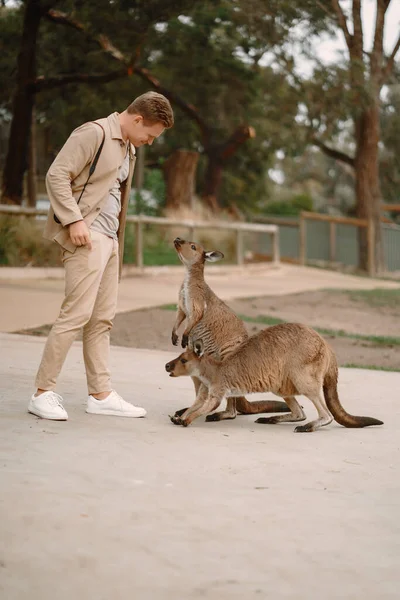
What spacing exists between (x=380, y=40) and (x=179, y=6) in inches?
362

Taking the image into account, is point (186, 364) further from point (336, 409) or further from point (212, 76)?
point (212, 76)

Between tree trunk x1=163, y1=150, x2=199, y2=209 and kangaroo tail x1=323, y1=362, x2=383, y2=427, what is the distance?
19121 millimetres

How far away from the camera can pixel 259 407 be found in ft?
23.3

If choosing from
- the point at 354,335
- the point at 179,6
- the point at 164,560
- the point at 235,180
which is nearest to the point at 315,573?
the point at 164,560

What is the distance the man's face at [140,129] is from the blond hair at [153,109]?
30 mm

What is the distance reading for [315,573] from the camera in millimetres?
3857

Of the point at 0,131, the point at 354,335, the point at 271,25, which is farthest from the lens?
the point at 0,131

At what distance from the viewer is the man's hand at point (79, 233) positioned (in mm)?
5977

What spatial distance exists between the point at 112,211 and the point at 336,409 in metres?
1.94

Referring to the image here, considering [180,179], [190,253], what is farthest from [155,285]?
[190,253]

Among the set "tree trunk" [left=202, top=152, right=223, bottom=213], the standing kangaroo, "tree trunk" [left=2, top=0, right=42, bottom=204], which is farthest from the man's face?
"tree trunk" [left=202, top=152, right=223, bottom=213]

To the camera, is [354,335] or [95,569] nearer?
[95,569]

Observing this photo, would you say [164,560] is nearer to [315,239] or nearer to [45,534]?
[45,534]

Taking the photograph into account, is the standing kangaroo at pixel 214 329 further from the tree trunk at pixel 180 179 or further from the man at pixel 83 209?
the tree trunk at pixel 180 179
